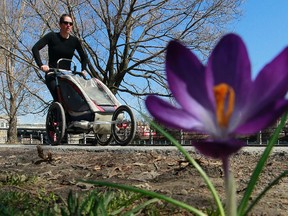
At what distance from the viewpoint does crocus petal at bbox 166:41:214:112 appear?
73 cm

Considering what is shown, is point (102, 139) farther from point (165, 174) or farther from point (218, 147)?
point (218, 147)

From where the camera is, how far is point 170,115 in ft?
2.38

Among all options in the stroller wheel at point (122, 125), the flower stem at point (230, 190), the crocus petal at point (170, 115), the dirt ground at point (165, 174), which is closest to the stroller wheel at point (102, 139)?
the stroller wheel at point (122, 125)

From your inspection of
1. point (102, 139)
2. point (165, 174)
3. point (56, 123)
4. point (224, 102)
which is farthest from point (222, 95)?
point (102, 139)

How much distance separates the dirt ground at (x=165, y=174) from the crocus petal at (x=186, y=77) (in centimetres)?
135

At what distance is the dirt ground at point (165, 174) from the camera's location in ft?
7.79

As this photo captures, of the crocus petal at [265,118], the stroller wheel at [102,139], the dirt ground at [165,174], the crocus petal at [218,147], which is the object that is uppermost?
the crocus petal at [265,118]

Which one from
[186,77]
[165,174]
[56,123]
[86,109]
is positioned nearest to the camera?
[186,77]

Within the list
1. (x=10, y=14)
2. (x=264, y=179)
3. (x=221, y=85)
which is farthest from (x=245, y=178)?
(x=10, y=14)

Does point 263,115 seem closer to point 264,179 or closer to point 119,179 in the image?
point 264,179

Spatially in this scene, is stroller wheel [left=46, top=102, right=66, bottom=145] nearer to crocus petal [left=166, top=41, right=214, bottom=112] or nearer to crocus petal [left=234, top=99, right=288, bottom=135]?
crocus petal [left=166, top=41, right=214, bottom=112]

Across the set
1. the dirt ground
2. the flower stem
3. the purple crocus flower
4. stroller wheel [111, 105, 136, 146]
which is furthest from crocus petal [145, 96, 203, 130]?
stroller wheel [111, 105, 136, 146]

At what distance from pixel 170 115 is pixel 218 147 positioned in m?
0.10

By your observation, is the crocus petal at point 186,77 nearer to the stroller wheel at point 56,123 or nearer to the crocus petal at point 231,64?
the crocus petal at point 231,64
